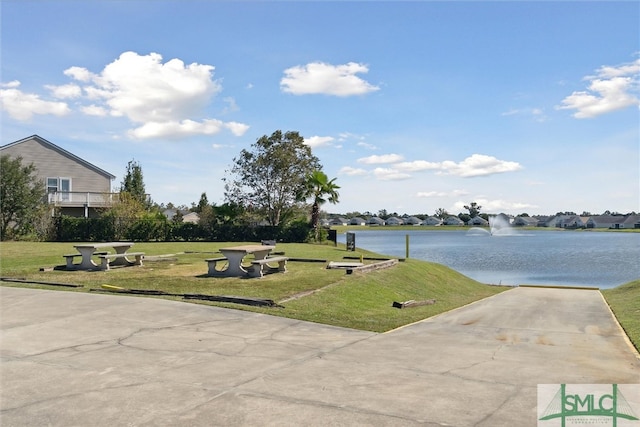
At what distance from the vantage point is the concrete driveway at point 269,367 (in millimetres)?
5086

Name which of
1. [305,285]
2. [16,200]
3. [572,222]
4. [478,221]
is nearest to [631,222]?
[572,222]

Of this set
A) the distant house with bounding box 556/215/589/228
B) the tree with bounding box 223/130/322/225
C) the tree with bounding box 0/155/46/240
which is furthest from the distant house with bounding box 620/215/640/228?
the tree with bounding box 0/155/46/240

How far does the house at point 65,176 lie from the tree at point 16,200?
105 inches

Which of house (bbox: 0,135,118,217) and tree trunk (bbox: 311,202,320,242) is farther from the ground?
house (bbox: 0,135,118,217)

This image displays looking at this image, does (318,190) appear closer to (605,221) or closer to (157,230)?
(157,230)

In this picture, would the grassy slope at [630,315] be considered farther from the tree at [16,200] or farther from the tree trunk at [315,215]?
the tree at [16,200]

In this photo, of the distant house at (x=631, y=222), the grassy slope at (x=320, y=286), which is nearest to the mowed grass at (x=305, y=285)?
the grassy slope at (x=320, y=286)

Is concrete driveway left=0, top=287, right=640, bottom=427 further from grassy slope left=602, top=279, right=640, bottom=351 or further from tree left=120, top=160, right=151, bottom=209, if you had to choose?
tree left=120, top=160, right=151, bottom=209

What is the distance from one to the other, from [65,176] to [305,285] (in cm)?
3436

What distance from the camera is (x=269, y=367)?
6793 mm

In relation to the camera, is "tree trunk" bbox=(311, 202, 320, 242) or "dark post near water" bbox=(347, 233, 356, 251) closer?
"dark post near water" bbox=(347, 233, 356, 251)

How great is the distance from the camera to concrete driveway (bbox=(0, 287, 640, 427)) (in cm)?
509

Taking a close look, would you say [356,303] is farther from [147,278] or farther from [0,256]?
[0,256]

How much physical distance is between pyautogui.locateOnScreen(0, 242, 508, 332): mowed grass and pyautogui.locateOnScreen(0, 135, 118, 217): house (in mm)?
17855
